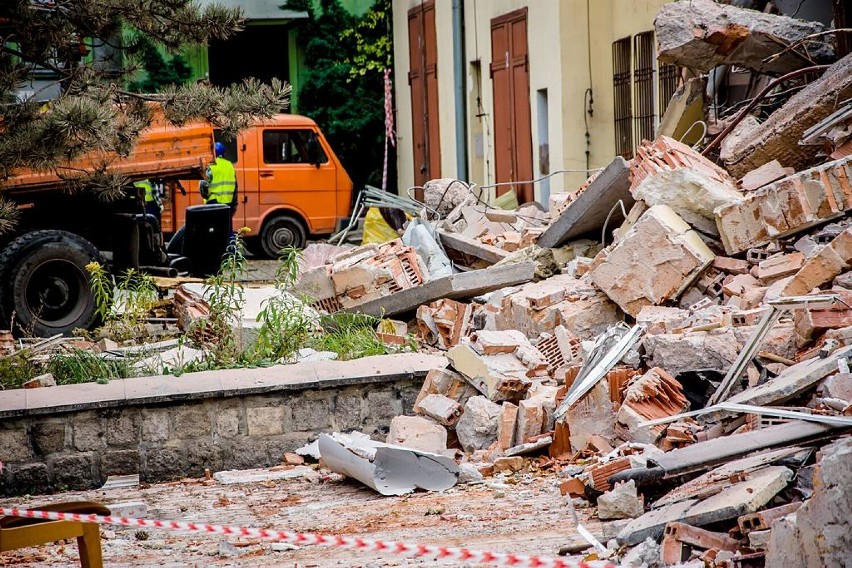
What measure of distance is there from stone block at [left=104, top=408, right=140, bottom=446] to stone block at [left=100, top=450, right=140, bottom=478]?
0.05 m

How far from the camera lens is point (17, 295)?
11109 millimetres

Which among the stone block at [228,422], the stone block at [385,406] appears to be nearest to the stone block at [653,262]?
the stone block at [385,406]

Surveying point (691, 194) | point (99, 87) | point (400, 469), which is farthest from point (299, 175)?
point (400, 469)

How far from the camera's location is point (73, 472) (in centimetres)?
708

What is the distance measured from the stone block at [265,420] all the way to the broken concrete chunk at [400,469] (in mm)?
1016

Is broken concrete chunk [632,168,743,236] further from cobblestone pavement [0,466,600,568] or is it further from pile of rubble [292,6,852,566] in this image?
cobblestone pavement [0,466,600,568]

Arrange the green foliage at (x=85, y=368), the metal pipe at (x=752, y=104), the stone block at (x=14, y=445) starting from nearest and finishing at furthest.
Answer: the stone block at (x=14, y=445), the green foliage at (x=85, y=368), the metal pipe at (x=752, y=104)

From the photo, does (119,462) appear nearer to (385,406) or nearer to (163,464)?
(163,464)

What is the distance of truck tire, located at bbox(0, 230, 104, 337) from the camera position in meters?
11.1

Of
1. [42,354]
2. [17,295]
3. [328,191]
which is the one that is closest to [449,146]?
[328,191]

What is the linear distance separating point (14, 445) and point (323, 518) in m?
2.16

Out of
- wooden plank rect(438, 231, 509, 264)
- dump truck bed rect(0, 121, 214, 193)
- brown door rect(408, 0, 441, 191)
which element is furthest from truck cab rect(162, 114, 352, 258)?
wooden plank rect(438, 231, 509, 264)

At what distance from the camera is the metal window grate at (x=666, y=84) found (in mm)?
12477

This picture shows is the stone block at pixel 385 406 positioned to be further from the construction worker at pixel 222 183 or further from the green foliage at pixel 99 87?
the construction worker at pixel 222 183
